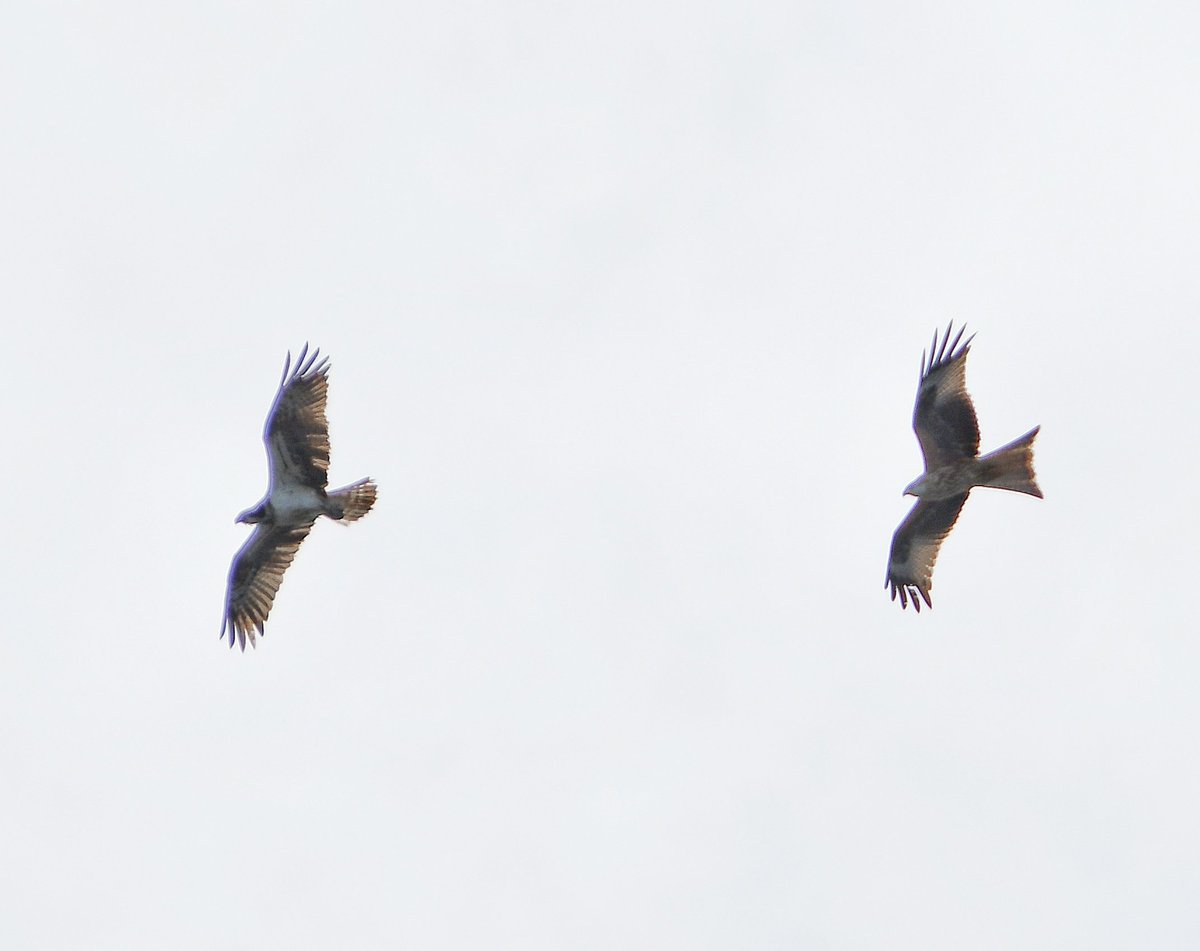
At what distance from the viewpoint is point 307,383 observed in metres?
23.4

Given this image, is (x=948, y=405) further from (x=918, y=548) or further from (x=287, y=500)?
(x=287, y=500)

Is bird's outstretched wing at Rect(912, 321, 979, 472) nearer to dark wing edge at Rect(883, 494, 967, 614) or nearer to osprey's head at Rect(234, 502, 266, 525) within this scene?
dark wing edge at Rect(883, 494, 967, 614)

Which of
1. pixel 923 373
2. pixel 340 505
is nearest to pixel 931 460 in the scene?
pixel 923 373

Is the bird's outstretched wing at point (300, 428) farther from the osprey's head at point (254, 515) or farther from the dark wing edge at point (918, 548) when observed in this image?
the dark wing edge at point (918, 548)

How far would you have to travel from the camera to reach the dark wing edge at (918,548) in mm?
24938

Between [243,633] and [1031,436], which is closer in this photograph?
[1031,436]

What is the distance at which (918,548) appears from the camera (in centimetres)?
2522

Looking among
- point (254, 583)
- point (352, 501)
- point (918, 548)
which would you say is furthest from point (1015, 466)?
point (254, 583)

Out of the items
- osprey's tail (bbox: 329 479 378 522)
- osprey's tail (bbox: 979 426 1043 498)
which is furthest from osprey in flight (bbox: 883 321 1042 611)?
osprey's tail (bbox: 329 479 378 522)

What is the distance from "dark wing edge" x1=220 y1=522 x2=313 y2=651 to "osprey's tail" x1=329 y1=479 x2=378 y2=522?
41.8 inches

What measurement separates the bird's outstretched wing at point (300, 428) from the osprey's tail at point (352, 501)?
1.29 feet

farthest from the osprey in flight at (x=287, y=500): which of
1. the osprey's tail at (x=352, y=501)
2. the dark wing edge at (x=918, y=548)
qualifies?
the dark wing edge at (x=918, y=548)

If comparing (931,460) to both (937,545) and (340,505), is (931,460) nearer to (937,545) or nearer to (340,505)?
(937,545)

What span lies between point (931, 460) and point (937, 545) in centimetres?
177
